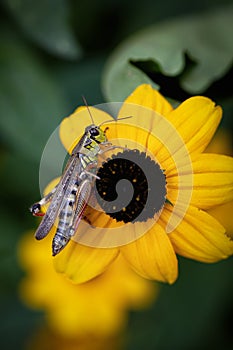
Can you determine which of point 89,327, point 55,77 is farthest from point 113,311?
point 55,77

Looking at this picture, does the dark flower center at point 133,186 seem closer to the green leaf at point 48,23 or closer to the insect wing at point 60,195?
the insect wing at point 60,195

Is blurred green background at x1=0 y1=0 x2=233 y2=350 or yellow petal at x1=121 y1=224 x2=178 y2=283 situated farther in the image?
blurred green background at x1=0 y1=0 x2=233 y2=350

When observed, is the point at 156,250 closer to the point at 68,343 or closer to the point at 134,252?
the point at 134,252

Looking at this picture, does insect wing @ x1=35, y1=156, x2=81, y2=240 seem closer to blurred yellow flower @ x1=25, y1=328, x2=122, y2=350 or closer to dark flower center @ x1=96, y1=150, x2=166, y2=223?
dark flower center @ x1=96, y1=150, x2=166, y2=223

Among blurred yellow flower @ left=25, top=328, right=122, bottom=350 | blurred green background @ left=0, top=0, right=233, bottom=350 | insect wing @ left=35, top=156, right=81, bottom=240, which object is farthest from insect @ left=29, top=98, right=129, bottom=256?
blurred yellow flower @ left=25, top=328, right=122, bottom=350

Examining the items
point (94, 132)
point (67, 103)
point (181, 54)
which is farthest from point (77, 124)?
point (67, 103)

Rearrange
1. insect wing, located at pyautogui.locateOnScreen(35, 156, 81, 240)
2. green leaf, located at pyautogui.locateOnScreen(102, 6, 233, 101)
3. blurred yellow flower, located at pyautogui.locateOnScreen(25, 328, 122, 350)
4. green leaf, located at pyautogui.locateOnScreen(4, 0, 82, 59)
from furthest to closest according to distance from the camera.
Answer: blurred yellow flower, located at pyautogui.locateOnScreen(25, 328, 122, 350), green leaf, located at pyautogui.locateOnScreen(4, 0, 82, 59), green leaf, located at pyautogui.locateOnScreen(102, 6, 233, 101), insect wing, located at pyautogui.locateOnScreen(35, 156, 81, 240)

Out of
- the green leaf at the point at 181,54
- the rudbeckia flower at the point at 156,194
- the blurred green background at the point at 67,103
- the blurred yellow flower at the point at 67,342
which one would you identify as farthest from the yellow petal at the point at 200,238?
the blurred yellow flower at the point at 67,342

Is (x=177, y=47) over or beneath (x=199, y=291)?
over
